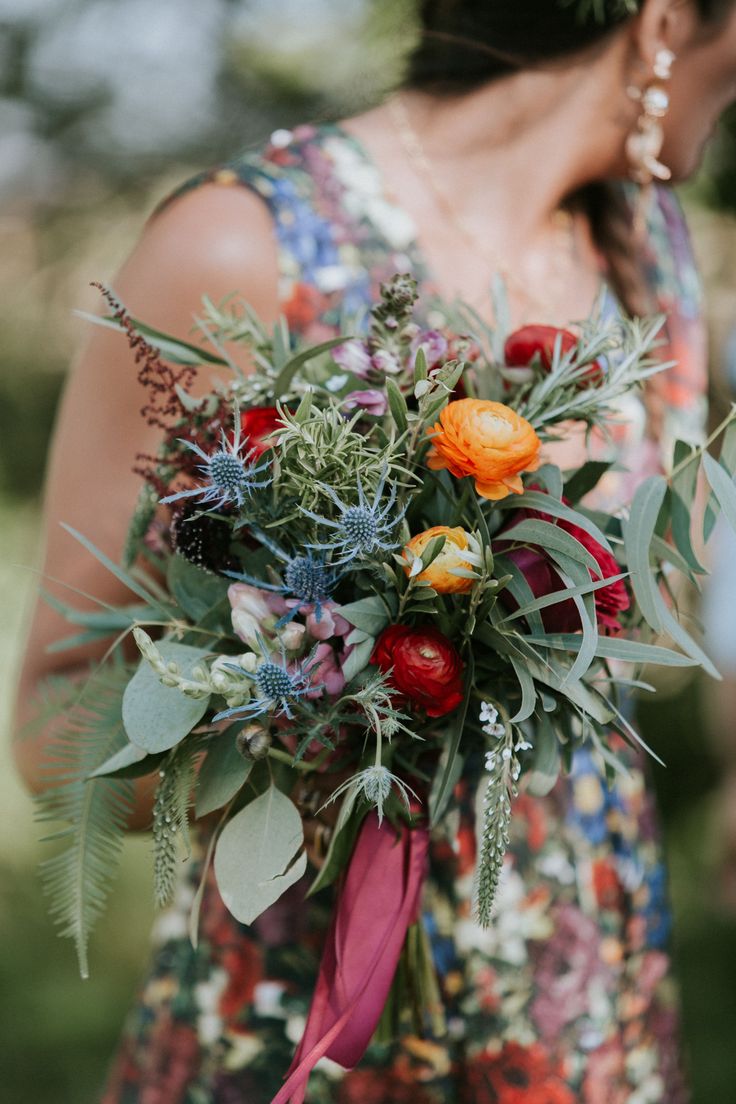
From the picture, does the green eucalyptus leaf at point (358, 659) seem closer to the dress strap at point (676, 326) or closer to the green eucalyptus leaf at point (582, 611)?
the green eucalyptus leaf at point (582, 611)

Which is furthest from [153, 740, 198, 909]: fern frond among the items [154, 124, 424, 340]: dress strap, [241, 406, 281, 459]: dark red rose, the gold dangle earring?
the gold dangle earring

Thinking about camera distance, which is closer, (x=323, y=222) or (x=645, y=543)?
(x=645, y=543)

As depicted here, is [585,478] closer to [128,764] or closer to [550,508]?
[550,508]

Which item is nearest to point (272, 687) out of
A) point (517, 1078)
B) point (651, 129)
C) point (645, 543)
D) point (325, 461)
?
point (325, 461)

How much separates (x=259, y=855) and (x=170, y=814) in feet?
0.22

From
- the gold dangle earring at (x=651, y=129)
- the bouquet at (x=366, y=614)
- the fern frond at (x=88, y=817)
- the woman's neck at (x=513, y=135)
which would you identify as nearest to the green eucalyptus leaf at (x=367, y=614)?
the bouquet at (x=366, y=614)

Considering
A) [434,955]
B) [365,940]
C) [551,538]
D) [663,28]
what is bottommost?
[434,955]

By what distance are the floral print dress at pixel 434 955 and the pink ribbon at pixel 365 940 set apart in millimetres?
223

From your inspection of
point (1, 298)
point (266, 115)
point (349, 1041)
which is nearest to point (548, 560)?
point (349, 1041)

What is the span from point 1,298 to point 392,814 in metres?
2.77

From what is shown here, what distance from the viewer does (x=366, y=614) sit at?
0.72 meters

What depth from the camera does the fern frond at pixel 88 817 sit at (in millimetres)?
762

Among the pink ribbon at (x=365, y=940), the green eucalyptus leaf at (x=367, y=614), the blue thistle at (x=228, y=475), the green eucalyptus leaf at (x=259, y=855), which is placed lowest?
the pink ribbon at (x=365, y=940)

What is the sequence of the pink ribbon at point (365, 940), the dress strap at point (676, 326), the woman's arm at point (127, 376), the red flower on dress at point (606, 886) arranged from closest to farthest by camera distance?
the pink ribbon at point (365, 940) < the woman's arm at point (127, 376) < the red flower on dress at point (606, 886) < the dress strap at point (676, 326)
